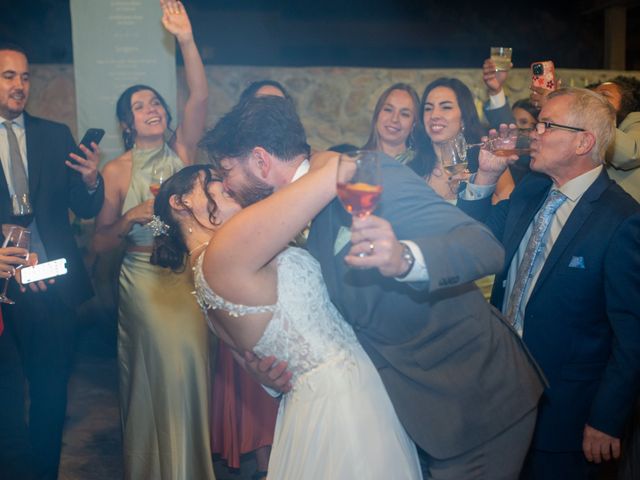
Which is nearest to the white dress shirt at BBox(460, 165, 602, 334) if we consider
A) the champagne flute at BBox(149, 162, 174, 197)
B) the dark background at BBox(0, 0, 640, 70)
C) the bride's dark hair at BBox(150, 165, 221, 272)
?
the bride's dark hair at BBox(150, 165, 221, 272)

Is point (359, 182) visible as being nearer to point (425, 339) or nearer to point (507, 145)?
point (425, 339)


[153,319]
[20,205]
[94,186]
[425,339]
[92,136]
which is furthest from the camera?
[94,186]

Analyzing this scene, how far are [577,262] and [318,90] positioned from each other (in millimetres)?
3407

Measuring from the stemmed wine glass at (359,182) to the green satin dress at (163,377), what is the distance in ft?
6.45

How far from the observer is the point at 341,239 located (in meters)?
1.91

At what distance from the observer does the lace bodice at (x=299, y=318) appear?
1.91 m

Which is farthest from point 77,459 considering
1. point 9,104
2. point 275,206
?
point 275,206

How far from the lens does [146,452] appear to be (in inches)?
128

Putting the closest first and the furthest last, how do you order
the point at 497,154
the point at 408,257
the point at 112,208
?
1. the point at 408,257
2. the point at 497,154
3. the point at 112,208

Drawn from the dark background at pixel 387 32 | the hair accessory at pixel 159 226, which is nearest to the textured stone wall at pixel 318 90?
the dark background at pixel 387 32

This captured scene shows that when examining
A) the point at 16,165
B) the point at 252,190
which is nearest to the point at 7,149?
the point at 16,165

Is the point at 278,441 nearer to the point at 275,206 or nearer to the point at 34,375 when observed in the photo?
the point at 275,206

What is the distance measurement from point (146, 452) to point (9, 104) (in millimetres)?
1694

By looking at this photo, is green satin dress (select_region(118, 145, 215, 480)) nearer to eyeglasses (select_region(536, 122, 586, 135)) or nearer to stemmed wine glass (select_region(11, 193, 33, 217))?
stemmed wine glass (select_region(11, 193, 33, 217))
